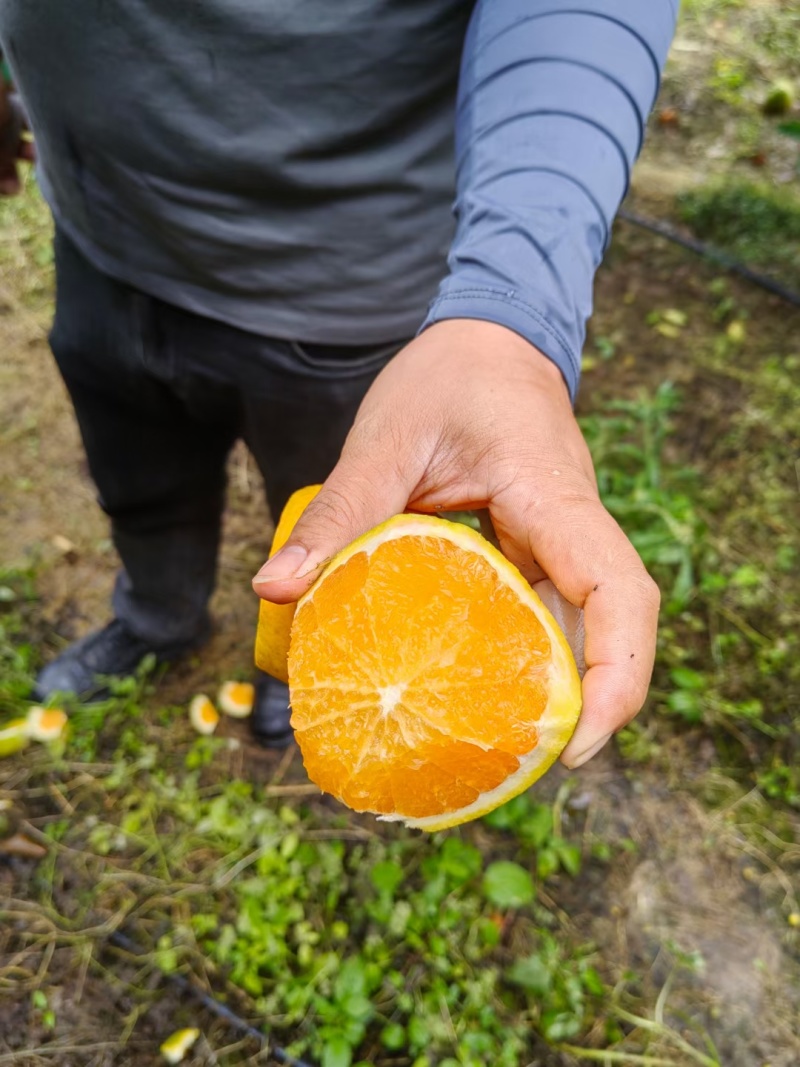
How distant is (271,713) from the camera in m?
2.65

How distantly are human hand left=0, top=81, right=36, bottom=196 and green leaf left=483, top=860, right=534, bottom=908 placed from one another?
254 centimetres

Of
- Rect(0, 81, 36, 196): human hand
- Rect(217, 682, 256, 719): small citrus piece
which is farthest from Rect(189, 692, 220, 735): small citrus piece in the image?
Rect(0, 81, 36, 196): human hand

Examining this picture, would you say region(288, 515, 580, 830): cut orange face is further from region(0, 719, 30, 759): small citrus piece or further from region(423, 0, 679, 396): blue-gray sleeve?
region(0, 719, 30, 759): small citrus piece

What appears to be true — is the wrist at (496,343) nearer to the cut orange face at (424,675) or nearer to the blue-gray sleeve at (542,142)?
the blue-gray sleeve at (542,142)

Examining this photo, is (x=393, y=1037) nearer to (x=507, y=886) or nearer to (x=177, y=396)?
(x=507, y=886)

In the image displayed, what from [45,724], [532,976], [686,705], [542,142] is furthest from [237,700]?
[542,142]

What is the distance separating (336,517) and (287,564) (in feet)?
0.36

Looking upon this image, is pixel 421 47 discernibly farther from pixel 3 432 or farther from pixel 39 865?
pixel 3 432

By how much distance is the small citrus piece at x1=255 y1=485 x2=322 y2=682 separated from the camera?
4.54ft

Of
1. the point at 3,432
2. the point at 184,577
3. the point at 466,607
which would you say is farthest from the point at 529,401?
the point at 3,432

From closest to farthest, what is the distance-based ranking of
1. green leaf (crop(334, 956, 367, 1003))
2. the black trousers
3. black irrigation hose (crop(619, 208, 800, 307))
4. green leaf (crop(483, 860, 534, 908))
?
the black trousers, green leaf (crop(334, 956, 367, 1003)), green leaf (crop(483, 860, 534, 908)), black irrigation hose (crop(619, 208, 800, 307))

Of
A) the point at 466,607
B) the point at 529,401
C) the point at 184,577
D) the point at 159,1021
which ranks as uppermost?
the point at 529,401

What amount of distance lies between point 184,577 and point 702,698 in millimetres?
1875

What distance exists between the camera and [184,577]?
8.54ft
